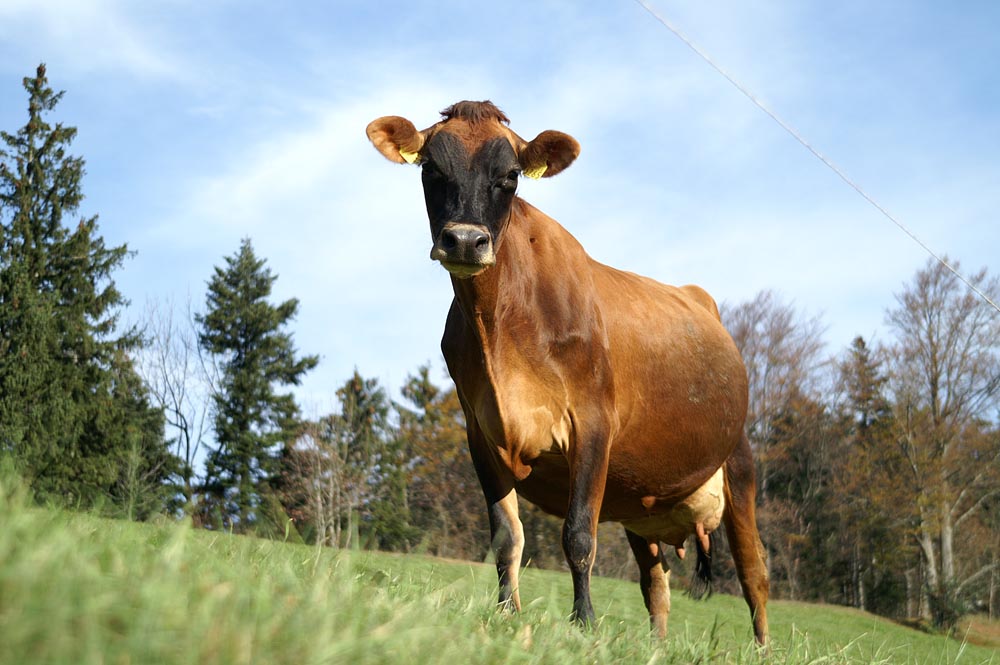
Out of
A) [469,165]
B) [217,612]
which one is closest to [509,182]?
[469,165]

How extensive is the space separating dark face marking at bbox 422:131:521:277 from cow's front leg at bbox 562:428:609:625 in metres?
1.16

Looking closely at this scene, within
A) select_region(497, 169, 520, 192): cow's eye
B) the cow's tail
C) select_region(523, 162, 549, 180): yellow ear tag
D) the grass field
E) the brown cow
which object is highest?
select_region(523, 162, 549, 180): yellow ear tag

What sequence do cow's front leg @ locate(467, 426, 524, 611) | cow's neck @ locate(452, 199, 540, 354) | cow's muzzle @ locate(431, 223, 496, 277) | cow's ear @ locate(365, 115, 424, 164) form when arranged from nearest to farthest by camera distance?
cow's muzzle @ locate(431, 223, 496, 277), cow's front leg @ locate(467, 426, 524, 611), cow's neck @ locate(452, 199, 540, 354), cow's ear @ locate(365, 115, 424, 164)

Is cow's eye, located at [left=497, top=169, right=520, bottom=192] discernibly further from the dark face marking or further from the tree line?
the tree line

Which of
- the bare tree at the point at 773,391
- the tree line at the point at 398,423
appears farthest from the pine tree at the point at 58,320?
the bare tree at the point at 773,391

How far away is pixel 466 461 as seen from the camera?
117ft

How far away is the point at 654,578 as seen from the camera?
729cm

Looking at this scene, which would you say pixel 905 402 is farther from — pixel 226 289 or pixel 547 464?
pixel 547 464

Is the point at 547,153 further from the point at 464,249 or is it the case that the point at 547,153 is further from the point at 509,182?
the point at 464,249

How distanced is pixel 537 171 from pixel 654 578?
11.8ft

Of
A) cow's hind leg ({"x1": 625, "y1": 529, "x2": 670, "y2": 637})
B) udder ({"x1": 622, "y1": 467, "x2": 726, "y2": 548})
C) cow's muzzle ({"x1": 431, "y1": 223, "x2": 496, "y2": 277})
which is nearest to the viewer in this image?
cow's muzzle ({"x1": 431, "y1": 223, "x2": 496, "y2": 277})

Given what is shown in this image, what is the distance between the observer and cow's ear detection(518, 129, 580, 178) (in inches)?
209

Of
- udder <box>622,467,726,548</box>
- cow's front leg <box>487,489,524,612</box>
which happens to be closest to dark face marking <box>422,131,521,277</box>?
cow's front leg <box>487,489,524,612</box>

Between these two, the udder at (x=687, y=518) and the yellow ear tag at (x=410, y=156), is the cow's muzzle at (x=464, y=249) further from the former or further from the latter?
the udder at (x=687, y=518)
